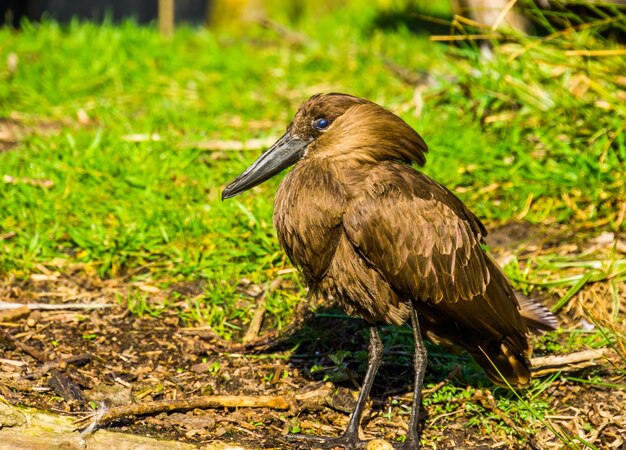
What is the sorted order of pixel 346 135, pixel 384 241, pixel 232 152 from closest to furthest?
1. pixel 384 241
2. pixel 346 135
3. pixel 232 152

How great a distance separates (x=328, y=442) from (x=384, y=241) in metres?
0.94

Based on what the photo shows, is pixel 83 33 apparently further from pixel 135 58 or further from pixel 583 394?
pixel 583 394

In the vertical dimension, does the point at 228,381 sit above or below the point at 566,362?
below

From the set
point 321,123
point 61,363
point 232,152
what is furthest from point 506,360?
point 232,152

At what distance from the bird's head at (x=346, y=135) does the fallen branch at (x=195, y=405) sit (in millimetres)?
1115

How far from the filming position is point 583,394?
14.8 ft

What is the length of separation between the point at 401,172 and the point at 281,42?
5376 mm

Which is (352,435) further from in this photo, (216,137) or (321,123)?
(216,137)

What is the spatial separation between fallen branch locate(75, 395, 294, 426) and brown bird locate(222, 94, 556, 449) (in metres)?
0.34

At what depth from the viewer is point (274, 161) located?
4320 mm

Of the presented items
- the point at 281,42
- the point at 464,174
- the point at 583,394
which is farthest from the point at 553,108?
the point at 281,42

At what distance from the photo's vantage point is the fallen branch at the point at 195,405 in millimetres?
3793

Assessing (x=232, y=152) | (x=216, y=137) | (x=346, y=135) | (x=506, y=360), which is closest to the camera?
(x=346, y=135)

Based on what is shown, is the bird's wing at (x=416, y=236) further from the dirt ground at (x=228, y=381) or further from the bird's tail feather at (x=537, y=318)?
the dirt ground at (x=228, y=381)
